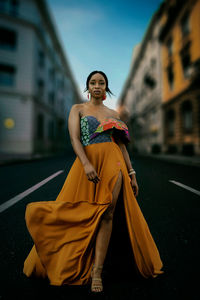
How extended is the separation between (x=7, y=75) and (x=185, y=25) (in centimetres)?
1819

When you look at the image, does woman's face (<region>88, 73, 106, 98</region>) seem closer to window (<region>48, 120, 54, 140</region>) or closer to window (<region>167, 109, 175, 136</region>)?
window (<region>167, 109, 175, 136</region>)

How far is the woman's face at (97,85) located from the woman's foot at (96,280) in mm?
1405

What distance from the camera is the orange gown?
56.9 inches

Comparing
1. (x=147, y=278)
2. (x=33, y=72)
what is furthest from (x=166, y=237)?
(x=33, y=72)

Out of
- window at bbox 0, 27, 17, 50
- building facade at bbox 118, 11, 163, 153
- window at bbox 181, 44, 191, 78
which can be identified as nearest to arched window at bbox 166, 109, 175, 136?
building facade at bbox 118, 11, 163, 153

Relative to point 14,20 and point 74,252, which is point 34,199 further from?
point 14,20

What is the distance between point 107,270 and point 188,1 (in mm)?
21576

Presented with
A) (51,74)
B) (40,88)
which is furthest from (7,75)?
(51,74)

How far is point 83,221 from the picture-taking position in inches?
57.0

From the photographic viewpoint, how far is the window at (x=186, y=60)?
1711 cm

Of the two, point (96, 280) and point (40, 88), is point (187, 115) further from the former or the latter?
point (96, 280)

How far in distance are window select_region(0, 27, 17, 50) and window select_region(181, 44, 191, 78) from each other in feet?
56.3

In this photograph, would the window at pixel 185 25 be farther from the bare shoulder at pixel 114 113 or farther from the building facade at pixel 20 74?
the bare shoulder at pixel 114 113

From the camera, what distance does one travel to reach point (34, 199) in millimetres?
3740
